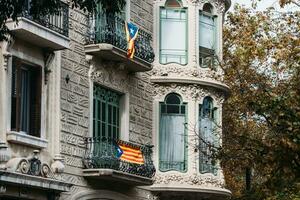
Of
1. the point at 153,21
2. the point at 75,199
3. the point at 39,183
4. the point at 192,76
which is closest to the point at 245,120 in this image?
the point at 192,76

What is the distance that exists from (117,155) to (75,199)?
212 cm

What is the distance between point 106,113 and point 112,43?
227 cm

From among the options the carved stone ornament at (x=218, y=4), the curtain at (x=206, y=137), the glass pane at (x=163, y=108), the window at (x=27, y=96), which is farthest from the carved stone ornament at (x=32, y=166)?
the carved stone ornament at (x=218, y=4)

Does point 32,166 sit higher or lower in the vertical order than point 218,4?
lower

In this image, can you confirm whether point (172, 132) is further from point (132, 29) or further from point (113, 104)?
point (132, 29)

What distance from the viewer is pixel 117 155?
29203 millimetres

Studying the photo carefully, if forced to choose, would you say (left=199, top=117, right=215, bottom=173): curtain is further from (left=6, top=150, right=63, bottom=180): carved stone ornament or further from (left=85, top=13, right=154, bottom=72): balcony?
(left=6, top=150, right=63, bottom=180): carved stone ornament

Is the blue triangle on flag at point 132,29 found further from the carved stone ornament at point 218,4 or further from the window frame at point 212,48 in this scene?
the carved stone ornament at point 218,4

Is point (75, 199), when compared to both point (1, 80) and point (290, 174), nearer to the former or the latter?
point (1, 80)

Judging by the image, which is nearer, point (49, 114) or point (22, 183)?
point (22, 183)

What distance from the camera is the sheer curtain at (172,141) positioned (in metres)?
32.9

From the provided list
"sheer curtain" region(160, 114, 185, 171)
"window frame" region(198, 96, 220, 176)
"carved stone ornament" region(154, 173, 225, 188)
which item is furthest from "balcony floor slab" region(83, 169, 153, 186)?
"window frame" region(198, 96, 220, 176)

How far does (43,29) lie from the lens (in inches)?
1006

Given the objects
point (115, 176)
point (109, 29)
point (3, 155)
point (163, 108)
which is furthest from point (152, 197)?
point (3, 155)
